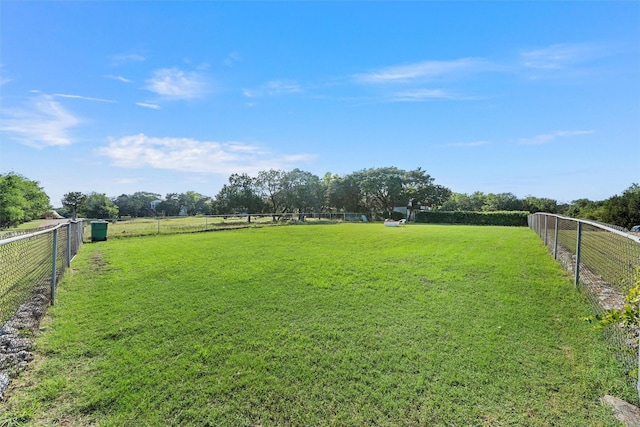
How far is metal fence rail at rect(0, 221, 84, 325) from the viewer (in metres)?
3.75

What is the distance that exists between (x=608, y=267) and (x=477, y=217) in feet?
91.0

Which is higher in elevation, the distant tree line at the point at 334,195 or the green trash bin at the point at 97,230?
the distant tree line at the point at 334,195

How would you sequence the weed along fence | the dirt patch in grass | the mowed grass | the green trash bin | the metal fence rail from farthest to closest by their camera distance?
1. the green trash bin
2. the metal fence rail
3. the weed along fence
4. the dirt patch in grass
5. the mowed grass

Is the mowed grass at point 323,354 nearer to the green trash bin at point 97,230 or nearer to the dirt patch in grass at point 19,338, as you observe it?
the dirt patch in grass at point 19,338

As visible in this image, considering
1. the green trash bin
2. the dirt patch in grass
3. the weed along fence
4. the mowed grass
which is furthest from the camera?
the green trash bin

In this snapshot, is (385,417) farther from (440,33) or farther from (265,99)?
(265,99)

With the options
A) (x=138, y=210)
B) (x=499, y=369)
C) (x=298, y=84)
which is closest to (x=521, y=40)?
(x=298, y=84)

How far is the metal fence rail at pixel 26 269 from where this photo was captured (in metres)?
3.75

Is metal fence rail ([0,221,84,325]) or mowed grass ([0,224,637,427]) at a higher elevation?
metal fence rail ([0,221,84,325])

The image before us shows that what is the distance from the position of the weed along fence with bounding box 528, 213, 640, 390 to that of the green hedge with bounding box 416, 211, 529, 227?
987 inches

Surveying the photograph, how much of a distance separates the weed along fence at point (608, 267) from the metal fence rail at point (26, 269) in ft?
21.2

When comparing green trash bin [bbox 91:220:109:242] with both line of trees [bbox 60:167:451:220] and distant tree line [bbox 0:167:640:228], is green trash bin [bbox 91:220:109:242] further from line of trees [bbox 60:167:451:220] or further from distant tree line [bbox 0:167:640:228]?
line of trees [bbox 60:167:451:220]

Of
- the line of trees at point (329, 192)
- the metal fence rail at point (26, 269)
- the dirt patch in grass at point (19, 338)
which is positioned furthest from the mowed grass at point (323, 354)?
the line of trees at point (329, 192)

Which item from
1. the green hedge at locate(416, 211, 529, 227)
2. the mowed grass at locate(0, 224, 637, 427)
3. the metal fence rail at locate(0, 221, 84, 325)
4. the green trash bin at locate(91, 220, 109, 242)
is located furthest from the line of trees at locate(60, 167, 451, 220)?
the mowed grass at locate(0, 224, 637, 427)
